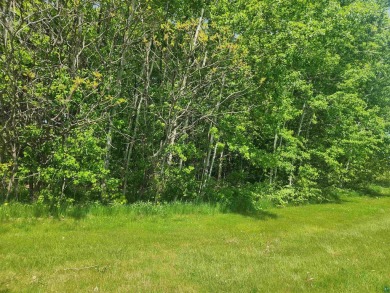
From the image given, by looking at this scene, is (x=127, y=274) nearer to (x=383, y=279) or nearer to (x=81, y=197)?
(x=383, y=279)

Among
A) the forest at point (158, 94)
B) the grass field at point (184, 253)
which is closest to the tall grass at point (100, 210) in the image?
A: the grass field at point (184, 253)

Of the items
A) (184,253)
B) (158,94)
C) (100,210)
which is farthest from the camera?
(158,94)

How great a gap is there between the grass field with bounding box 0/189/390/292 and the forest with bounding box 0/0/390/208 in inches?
72.2

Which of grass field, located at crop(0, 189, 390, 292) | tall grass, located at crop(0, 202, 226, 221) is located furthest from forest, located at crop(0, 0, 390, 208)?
grass field, located at crop(0, 189, 390, 292)

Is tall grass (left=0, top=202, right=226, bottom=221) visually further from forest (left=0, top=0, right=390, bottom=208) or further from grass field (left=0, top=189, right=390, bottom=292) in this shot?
forest (left=0, top=0, right=390, bottom=208)

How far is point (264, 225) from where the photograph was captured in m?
13.7

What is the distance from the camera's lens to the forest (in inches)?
479

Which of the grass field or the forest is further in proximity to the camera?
the forest

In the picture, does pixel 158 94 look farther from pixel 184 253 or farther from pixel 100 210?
pixel 184 253

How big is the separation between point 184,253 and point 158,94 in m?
9.21

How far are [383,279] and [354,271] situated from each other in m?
0.71

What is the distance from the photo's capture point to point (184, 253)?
913cm

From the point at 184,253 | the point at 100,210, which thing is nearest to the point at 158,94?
the point at 100,210

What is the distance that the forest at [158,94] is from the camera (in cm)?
1216
